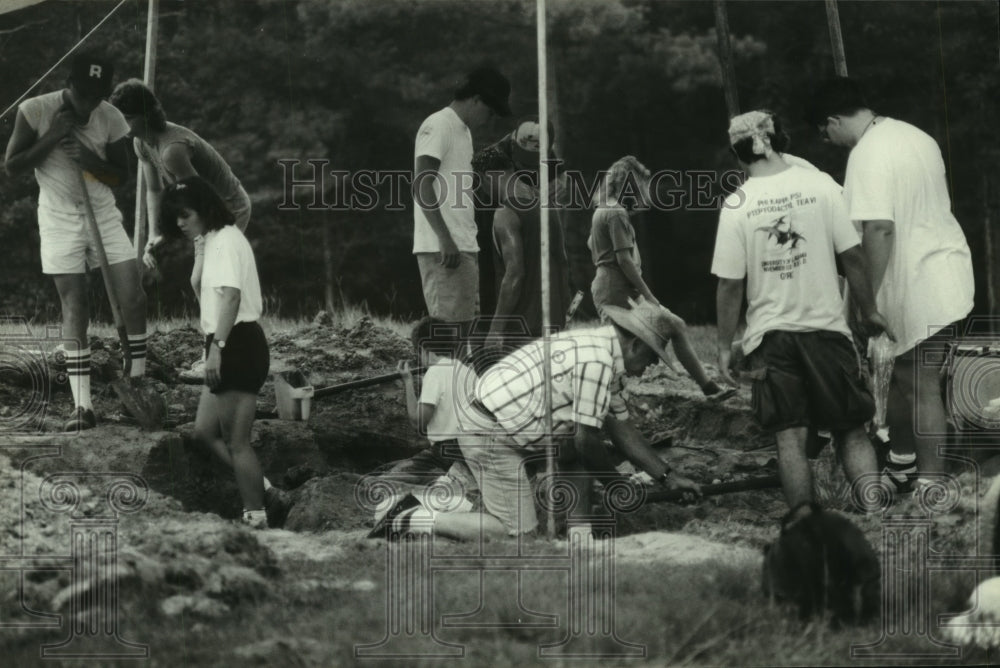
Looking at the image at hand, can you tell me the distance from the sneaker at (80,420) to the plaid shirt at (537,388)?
2.15 metres

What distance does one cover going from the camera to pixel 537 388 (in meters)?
8.22

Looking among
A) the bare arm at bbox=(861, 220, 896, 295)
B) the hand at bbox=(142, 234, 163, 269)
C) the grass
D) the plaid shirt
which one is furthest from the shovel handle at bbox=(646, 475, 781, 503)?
the hand at bbox=(142, 234, 163, 269)

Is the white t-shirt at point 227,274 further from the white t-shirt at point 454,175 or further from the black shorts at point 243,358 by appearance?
the white t-shirt at point 454,175

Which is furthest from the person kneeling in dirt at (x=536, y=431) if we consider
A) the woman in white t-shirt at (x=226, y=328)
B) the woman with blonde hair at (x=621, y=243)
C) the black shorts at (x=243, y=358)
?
the black shorts at (x=243, y=358)

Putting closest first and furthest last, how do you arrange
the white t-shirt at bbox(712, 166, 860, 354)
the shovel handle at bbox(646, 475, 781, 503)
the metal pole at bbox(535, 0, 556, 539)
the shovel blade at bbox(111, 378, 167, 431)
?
the white t-shirt at bbox(712, 166, 860, 354) → the metal pole at bbox(535, 0, 556, 539) → the shovel handle at bbox(646, 475, 781, 503) → the shovel blade at bbox(111, 378, 167, 431)

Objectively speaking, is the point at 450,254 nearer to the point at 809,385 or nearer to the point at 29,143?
the point at 809,385

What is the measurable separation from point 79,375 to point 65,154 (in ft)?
3.99

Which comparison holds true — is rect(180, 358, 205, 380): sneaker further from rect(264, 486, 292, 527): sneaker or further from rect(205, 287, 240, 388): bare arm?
rect(264, 486, 292, 527): sneaker

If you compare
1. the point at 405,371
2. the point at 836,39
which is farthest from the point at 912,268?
the point at 405,371

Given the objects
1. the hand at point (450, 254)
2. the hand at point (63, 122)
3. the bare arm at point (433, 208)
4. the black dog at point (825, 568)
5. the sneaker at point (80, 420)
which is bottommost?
the black dog at point (825, 568)

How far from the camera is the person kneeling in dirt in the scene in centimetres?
812

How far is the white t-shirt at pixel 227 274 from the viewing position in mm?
8297

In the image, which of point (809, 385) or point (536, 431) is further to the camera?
point (536, 431)

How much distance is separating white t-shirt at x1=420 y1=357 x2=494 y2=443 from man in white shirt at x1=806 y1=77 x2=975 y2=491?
2212 mm
